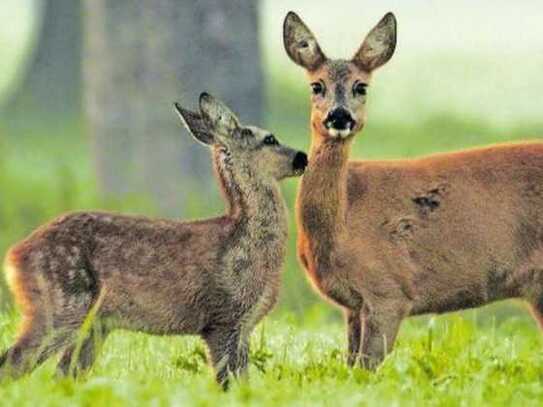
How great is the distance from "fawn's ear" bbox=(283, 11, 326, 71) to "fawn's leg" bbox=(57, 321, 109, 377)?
1.91 m

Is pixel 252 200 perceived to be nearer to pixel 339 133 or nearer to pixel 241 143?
pixel 241 143

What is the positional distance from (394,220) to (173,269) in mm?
1474

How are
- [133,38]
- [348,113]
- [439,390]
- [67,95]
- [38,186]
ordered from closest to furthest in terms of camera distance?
[439,390]
[348,113]
[133,38]
[38,186]
[67,95]

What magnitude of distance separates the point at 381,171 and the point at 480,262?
2.36 feet

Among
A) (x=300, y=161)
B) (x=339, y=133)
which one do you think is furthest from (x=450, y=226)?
(x=300, y=161)

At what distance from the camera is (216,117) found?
9.50 m

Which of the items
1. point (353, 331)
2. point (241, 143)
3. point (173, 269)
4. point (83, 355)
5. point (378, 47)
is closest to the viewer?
point (173, 269)

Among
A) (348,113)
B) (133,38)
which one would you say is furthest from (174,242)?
(133,38)

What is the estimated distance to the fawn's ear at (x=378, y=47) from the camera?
10164 millimetres

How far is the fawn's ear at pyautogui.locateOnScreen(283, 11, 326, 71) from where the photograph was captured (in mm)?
10195

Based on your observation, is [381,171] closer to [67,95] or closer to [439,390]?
[439,390]

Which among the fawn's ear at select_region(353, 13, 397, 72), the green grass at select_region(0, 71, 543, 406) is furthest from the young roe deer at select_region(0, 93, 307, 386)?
the fawn's ear at select_region(353, 13, 397, 72)

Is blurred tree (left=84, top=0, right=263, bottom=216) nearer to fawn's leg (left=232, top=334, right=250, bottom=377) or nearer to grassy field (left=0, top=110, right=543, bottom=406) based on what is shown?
grassy field (left=0, top=110, right=543, bottom=406)

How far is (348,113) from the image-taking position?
32.0 ft
